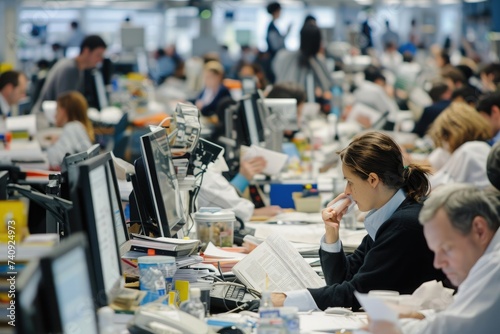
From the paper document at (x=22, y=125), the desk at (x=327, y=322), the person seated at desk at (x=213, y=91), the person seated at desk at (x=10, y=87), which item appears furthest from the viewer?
the person seated at desk at (x=213, y=91)

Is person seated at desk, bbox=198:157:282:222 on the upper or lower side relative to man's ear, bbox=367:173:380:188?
lower

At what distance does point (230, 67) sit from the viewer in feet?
60.7

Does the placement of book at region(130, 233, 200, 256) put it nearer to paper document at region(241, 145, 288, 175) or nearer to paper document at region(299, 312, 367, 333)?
paper document at region(299, 312, 367, 333)

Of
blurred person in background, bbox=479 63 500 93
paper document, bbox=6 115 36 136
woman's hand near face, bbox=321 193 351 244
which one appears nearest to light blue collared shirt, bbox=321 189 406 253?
woman's hand near face, bbox=321 193 351 244

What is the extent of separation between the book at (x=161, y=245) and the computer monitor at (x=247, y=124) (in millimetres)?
2480

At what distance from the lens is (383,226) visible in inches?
122

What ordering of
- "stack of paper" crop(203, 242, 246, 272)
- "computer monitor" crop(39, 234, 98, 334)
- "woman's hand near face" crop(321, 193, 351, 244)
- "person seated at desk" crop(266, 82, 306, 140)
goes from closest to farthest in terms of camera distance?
"computer monitor" crop(39, 234, 98, 334) → "woman's hand near face" crop(321, 193, 351, 244) → "stack of paper" crop(203, 242, 246, 272) → "person seated at desk" crop(266, 82, 306, 140)

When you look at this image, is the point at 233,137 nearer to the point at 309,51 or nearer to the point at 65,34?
the point at 309,51

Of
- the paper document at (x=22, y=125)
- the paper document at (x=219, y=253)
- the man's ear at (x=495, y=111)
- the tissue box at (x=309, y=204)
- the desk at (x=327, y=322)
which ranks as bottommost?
the tissue box at (x=309, y=204)

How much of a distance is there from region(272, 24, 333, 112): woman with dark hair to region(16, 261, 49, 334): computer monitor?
7.88 metres

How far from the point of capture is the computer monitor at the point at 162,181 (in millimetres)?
3113

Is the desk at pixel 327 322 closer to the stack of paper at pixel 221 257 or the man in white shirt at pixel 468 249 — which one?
the man in white shirt at pixel 468 249

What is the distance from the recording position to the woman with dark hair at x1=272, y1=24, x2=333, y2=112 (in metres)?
9.59

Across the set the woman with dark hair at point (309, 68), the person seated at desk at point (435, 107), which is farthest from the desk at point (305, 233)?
the woman with dark hair at point (309, 68)
